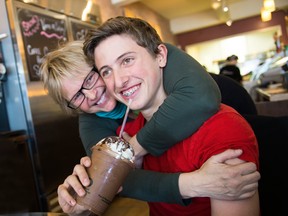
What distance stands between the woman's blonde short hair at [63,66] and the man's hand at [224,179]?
2.35ft

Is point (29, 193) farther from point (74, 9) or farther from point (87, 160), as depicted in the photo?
point (74, 9)

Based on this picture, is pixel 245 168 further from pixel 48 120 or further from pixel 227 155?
pixel 48 120

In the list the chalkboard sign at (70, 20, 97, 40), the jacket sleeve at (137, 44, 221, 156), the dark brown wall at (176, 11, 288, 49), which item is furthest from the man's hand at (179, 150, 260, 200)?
the dark brown wall at (176, 11, 288, 49)

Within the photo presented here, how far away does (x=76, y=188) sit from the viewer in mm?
716

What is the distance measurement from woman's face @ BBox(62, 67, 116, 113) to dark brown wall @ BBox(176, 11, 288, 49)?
738cm

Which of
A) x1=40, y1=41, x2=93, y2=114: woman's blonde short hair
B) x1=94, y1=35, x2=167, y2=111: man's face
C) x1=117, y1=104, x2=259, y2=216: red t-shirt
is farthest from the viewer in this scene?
x1=40, y1=41, x2=93, y2=114: woman's blonde short hair

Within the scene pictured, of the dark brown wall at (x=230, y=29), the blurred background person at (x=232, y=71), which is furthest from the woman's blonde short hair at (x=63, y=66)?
the dark brown wall at (x=230, y=29)

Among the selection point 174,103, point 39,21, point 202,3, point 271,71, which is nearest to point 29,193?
point 39,21

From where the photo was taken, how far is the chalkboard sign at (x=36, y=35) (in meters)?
2.51

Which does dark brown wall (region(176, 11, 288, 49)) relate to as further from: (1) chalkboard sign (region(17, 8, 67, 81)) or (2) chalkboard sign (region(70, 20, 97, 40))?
(1) chalkboard sign (region(17, 8, 67, 81))

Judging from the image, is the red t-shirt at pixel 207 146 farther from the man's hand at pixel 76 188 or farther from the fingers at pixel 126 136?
the man's hand at pixel 76 188

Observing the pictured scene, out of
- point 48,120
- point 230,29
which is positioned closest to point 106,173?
point 48,120

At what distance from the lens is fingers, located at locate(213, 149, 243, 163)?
759mm

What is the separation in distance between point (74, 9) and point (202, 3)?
14.0 feet
